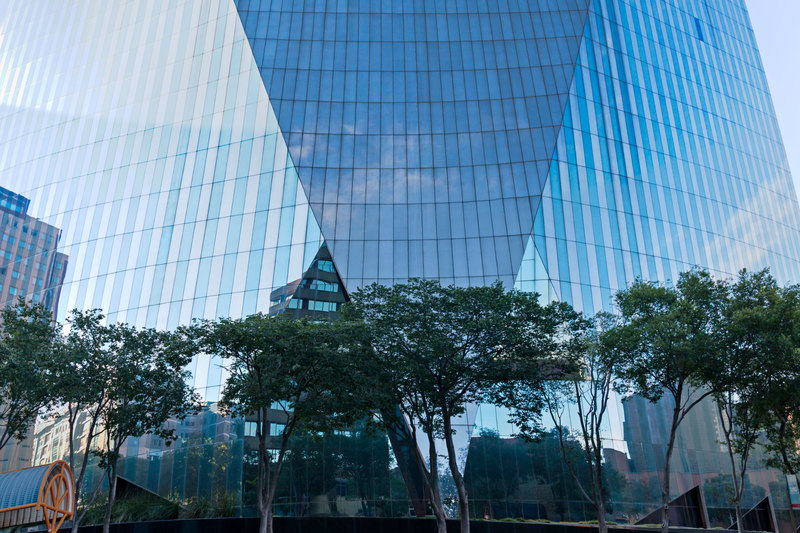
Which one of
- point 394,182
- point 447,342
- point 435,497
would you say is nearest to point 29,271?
point 394,182

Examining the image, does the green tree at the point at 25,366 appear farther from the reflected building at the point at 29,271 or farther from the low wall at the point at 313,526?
the reflected building at the point at 29,271

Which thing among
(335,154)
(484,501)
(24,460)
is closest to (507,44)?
(335,154)

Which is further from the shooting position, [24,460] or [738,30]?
[738,30]

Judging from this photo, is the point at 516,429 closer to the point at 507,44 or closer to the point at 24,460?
the point at 507,44

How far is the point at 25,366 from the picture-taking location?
998 inches

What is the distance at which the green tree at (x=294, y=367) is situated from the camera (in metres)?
25.3

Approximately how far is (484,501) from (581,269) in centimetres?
1519

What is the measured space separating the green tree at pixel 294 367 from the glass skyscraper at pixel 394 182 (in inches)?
420

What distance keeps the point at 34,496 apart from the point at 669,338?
21869 mm

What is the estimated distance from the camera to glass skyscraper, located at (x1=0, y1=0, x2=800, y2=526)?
119 ft

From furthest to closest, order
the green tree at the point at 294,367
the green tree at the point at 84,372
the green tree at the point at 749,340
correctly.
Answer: the green tree at the point at 84,372
the green tree at the point at 294,367
the green tree at the point at 749,340

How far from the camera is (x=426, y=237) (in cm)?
3978

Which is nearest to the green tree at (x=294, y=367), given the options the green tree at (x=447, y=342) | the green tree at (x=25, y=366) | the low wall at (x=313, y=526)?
the green tree at (x=447, y=342)

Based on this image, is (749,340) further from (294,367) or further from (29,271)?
(29,271)
